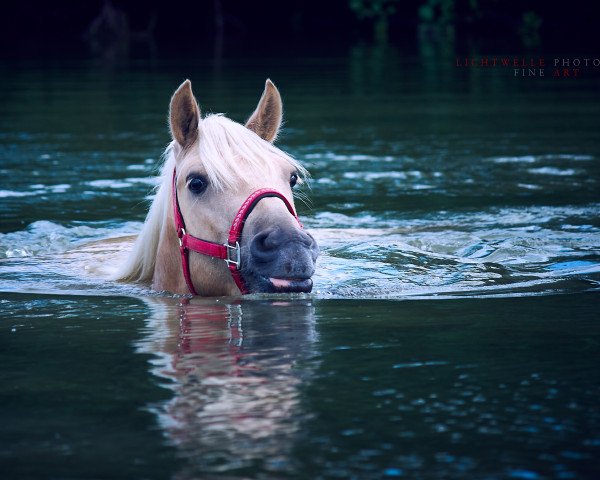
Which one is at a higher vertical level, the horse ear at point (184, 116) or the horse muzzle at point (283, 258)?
the horse ear at point (184, 116)

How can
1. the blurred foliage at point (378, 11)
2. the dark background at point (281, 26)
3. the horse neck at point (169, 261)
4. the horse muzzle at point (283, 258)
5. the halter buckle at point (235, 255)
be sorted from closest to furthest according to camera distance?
the horse muzzle at point (283, 258), the halter buckle at point (235, 255), the horse neck at point (169, 261), the dark background at point (281, 26), the blurred foliage at point (378, 11)

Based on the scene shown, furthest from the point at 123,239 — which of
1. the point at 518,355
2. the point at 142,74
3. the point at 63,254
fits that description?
the point at 142,74

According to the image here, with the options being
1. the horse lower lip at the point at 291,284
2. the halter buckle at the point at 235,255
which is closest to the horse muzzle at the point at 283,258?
the horse lower lip at the point at 291,284

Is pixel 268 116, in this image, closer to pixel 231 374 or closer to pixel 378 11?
pixel 231 374

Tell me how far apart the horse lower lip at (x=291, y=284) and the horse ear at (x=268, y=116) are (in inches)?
48.2

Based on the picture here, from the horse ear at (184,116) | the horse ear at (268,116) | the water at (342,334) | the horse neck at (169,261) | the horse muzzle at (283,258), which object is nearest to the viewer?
the water at (342,334)

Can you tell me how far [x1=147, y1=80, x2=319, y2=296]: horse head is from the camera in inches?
189

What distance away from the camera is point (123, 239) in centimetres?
779

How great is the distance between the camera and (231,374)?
416 centimetres

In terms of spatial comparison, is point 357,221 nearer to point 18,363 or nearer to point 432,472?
point 18,363

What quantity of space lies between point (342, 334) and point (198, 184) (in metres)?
1.02

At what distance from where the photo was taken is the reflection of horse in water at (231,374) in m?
3.40

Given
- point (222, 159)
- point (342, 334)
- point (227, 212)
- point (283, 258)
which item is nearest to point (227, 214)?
point (227, 212)

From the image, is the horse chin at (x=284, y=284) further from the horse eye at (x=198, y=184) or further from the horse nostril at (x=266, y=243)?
the horse eye at (x=198, y=184)
